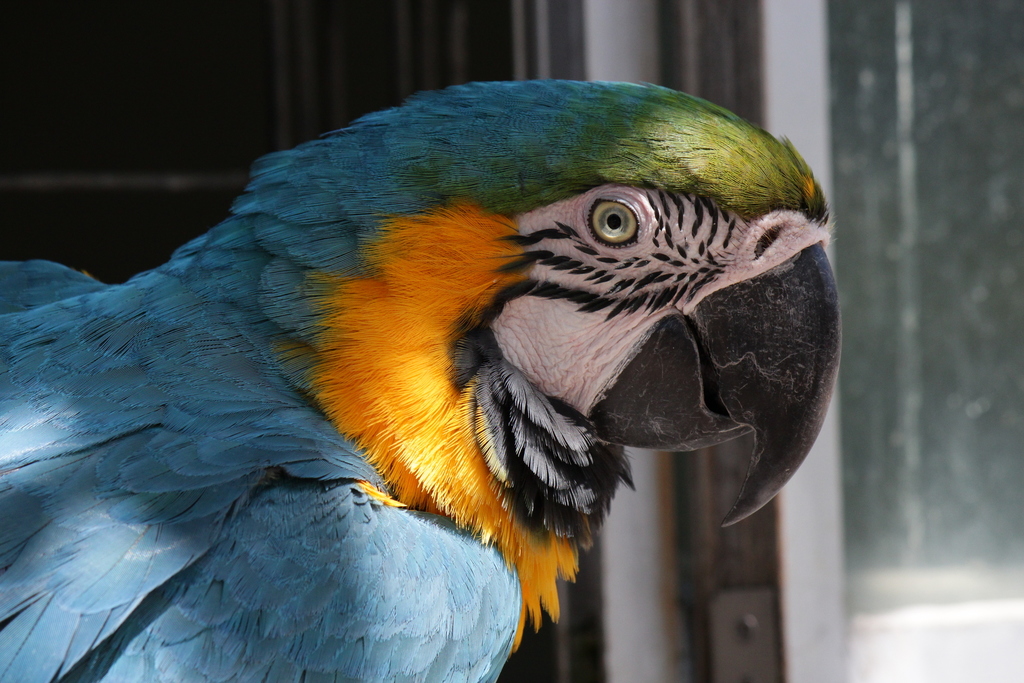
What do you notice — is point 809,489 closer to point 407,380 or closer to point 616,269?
point 616,269

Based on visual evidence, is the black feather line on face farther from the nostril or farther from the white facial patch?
the nostril

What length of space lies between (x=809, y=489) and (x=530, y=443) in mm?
1285

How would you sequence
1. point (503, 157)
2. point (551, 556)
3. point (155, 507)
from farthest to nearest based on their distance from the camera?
1. point (551, 556)
2. point (503, 157)
3. point (155, 507)

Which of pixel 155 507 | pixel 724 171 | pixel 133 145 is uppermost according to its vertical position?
pixel 133 145

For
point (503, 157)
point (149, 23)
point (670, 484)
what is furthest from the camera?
point (149, 23)

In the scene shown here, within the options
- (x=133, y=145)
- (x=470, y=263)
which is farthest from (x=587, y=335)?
(x=133, y=145)

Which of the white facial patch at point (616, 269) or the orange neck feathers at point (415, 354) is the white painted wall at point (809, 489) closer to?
the white facial patch at point (616, 269)

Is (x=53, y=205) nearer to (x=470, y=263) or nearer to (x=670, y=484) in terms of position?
(x=670, y=484)

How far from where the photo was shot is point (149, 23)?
3564mm

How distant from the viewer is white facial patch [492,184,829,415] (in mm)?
855

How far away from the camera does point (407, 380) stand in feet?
2.73

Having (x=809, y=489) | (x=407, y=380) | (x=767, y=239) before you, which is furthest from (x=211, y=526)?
(x=809, y=489)

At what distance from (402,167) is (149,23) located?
3324 millimetres

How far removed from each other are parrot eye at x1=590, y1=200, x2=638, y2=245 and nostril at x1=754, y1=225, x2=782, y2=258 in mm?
135
